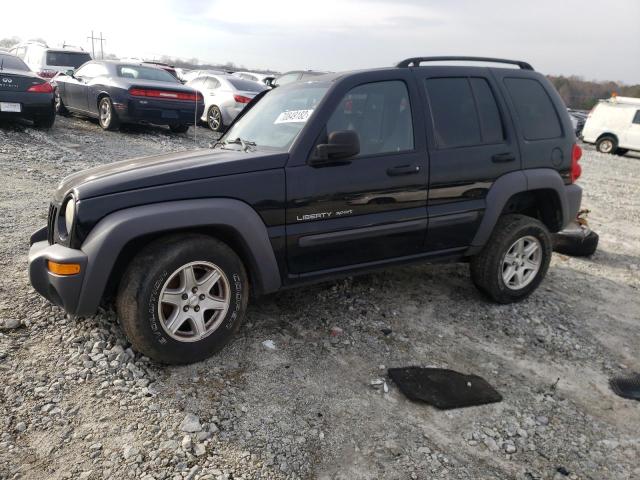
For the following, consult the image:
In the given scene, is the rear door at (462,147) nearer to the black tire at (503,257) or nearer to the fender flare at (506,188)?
the fender flare at (506,188)

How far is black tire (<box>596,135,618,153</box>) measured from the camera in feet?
66.3

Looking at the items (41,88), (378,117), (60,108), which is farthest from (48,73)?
(378,117)

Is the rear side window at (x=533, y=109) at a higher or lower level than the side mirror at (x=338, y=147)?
higher

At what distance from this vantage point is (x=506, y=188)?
159 inches

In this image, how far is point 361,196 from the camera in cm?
346

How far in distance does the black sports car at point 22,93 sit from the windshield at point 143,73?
1.75 m

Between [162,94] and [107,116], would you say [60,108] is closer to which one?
[107,116]

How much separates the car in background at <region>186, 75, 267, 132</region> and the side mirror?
9.99 meters

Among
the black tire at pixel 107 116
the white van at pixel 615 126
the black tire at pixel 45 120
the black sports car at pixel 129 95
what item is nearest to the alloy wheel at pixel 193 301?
the black sports car at pixel 129 95

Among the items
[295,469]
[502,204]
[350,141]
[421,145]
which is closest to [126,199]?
[350,141]

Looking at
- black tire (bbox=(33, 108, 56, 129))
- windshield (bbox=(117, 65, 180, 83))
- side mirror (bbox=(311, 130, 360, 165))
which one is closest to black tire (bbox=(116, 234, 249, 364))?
side mirror (bbox=(311, 130, 360, 165))

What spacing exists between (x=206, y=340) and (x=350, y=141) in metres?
1.52

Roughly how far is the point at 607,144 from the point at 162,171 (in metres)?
21.6

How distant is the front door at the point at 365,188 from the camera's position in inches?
131
